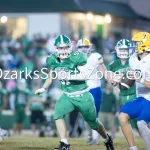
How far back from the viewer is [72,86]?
41.5 ft

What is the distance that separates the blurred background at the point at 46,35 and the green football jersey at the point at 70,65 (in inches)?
182

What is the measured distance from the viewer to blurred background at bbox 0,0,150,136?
19.1m

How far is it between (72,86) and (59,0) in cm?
623

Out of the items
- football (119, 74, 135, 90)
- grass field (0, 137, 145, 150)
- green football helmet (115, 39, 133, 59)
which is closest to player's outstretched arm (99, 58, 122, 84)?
football (119, 74, 135, 90)

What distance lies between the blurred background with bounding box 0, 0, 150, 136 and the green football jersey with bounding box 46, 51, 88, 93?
4.63 m

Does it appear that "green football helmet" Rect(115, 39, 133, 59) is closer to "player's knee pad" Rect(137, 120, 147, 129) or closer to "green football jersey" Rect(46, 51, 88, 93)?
"green football jersey" Rect(46, 51, 88, 93)

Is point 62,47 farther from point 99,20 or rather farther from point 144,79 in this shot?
point 99,20

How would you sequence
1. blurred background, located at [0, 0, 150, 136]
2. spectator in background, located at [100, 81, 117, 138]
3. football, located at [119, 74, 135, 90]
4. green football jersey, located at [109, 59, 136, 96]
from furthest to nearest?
spectator in background, located at [100, 81, 117, 138] → blurred background, located at [0, 0, 150, 136] → green football jersey, located at [109, 59, 136, 96] → football, located at [119, 74, 135, 90]

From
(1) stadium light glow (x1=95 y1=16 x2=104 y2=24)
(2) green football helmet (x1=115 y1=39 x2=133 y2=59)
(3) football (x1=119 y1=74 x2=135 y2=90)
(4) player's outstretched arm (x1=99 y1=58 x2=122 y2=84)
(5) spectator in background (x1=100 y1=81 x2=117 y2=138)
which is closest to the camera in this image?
(4) player's outstretched arm (x1=99 y1=58 x2=122 y2=84)

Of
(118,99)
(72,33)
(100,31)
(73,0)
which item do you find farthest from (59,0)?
(100,31)

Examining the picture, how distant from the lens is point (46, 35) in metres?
26.8

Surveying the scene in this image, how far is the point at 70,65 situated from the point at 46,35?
1432 cm

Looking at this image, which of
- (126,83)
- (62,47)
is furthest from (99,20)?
(62,47)

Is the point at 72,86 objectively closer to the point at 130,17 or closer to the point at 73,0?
the point at 73,0
